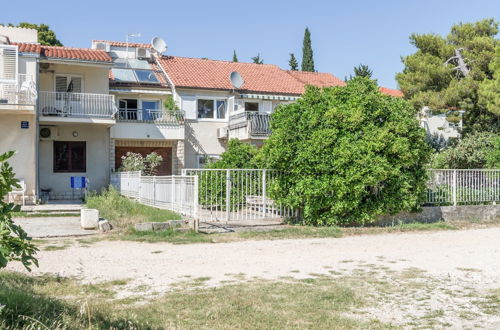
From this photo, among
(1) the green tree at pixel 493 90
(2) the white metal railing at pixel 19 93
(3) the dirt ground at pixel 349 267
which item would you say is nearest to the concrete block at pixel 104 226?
(3) the dirt ground at pixel 349 267

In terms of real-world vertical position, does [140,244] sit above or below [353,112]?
below

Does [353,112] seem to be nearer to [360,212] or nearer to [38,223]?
[360,212]

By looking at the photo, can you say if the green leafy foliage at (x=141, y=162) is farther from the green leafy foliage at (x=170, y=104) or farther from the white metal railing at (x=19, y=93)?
the white metal railing at (x=19, y=93)

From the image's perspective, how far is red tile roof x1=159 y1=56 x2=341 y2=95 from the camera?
31.6m

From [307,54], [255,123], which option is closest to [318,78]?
[255,123]

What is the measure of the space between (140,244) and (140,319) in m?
6.21

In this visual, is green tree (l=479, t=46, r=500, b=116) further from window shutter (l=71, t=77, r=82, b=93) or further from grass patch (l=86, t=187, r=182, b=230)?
window shutter (l=71, t=77, r=82, b=93)

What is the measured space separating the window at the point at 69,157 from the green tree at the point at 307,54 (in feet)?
103

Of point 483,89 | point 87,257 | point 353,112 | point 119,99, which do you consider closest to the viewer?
point 87,257

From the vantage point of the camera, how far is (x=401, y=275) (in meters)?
8.38

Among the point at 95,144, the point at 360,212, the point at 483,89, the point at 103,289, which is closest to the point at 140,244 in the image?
the point at 103,289

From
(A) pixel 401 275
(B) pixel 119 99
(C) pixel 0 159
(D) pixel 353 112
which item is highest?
(B) pixel 119 99

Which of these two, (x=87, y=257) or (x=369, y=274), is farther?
(x=87, y=257)

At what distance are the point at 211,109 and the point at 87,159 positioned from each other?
26.9 ft
